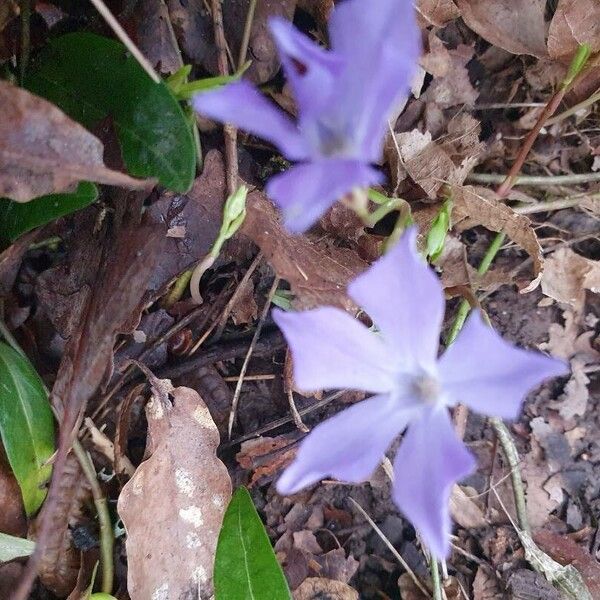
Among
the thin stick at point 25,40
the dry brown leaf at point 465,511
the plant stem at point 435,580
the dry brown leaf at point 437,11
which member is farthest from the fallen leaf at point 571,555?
the thin stick at point 25,40

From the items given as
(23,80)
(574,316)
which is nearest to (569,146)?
(574,316)

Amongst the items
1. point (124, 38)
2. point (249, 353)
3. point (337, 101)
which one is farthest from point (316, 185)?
point (249, 353)

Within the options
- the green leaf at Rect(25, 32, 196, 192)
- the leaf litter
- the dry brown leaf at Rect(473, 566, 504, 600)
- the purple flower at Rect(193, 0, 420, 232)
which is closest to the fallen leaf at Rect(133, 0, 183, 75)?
the leaf litter

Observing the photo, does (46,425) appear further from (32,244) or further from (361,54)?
(361,54)

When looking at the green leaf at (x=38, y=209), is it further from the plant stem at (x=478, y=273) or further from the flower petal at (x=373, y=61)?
the plant stem at (x=478, y=273)

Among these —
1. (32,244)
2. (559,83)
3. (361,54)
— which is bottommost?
(32,244)

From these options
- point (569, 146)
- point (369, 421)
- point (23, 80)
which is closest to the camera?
point (369, 421)

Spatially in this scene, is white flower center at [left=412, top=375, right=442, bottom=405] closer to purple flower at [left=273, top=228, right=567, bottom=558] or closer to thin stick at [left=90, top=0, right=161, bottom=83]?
purple flower at [left=273, top=228, right=567, bottom=558]

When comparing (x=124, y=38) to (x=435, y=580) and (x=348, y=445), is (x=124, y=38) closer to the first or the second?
(x=348, y=445)
